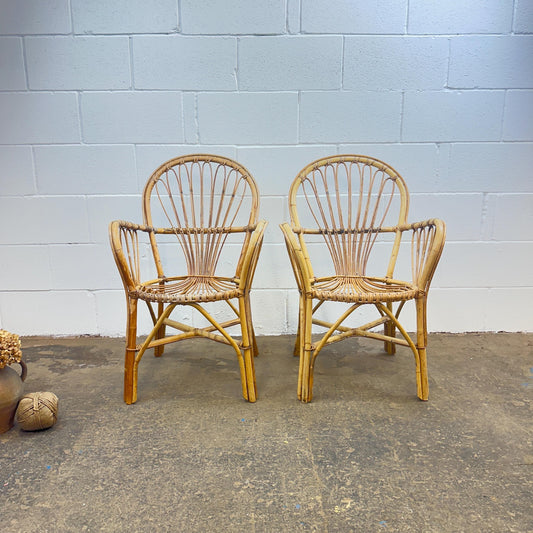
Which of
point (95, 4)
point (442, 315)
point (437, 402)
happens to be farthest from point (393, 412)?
point (95, 4)

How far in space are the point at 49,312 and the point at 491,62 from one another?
2.60 m

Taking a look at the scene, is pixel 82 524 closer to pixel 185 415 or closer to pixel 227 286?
pixel 185 415

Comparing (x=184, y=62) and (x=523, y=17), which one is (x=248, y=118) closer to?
(x=184, y=62)

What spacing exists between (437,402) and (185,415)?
2.94 ft

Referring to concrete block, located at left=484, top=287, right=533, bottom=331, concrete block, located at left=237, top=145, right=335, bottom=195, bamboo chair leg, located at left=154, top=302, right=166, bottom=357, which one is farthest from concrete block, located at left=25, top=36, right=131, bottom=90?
concrete block, located at left=484, top=287, right=533, bottom=331

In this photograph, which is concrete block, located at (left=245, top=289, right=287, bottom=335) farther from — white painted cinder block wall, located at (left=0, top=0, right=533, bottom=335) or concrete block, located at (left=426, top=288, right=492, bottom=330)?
concrete block, located at (left=426, top=288, right=492, bottom=330)

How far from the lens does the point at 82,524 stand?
0.85 m

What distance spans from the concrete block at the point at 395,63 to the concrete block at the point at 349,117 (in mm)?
57

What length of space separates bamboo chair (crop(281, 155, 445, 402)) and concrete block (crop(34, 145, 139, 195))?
0.89 meters

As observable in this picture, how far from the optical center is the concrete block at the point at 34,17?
182 centimetres

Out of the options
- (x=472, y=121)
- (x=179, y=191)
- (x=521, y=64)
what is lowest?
(x=179, y=191)

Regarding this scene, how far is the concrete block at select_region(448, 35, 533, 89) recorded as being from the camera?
1.87m

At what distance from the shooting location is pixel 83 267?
6.61ft

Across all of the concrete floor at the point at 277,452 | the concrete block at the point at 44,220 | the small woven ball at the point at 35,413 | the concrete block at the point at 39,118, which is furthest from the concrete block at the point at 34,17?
the small woven ball at the point at 35,413
